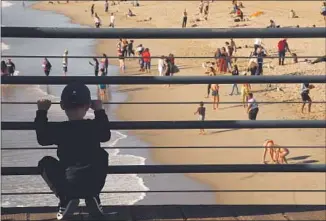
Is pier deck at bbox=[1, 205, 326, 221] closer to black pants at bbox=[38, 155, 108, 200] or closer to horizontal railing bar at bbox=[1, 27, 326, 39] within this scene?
black pants at bbox=[38, 155, 108, 200]

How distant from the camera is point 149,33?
4.10 m

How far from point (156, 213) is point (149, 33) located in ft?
4.37

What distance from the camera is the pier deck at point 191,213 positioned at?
4.58m

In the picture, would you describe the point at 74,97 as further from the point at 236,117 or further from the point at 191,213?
the point at 236,117

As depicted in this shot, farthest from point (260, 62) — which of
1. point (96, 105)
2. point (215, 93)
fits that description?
point (215, 93)

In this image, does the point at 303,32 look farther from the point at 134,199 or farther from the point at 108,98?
the point at 108,98

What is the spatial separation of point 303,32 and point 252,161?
1427cm

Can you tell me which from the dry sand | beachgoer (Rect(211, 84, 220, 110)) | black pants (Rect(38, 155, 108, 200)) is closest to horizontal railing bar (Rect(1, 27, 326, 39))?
black pants (Rect(38, 155, 108, 200))

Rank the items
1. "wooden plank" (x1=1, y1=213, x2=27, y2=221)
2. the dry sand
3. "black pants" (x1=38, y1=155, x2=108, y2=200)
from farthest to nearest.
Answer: the dry sand → "wooden plank" (x1=1, y1=213, x2=27, y2=221) → "black pants" (x1=38, y1=155, x2=108, y2=200)

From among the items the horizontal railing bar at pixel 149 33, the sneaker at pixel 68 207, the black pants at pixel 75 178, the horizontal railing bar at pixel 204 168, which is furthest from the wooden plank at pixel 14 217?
the horizontal railing bar at pixel 149 33

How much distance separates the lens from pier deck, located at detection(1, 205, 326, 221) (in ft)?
15.0

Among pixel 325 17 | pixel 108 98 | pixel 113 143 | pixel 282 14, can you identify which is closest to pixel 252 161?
pixel 113 143

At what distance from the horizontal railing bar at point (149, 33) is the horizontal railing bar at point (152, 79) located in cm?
27

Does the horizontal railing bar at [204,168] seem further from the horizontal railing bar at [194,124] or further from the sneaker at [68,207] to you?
the sneaker at [68,207]
